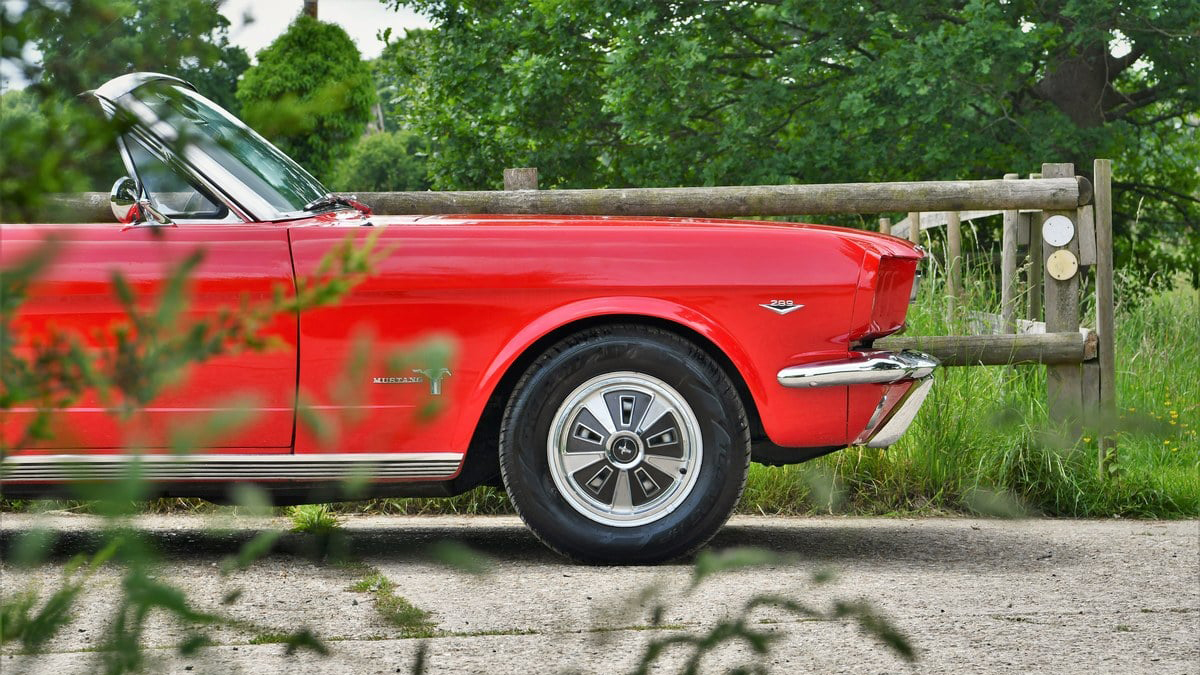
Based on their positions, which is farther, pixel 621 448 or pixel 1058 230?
pixel 1058 230

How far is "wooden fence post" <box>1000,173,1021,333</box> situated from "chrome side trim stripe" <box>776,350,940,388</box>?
2442 millimetres

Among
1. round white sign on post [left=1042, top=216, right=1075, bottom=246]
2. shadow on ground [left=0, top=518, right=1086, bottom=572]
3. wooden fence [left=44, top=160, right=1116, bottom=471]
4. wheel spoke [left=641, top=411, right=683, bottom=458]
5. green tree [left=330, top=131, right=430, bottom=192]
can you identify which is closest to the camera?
wheel spoke [left=641, top=411, right=683, bottom=458]

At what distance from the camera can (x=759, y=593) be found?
328cm

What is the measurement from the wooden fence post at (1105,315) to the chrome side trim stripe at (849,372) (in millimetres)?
1892

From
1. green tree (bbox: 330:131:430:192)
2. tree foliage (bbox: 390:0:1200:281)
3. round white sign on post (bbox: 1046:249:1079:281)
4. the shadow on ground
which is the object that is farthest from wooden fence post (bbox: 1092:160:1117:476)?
green tree (bbox: 330:131:430:192)

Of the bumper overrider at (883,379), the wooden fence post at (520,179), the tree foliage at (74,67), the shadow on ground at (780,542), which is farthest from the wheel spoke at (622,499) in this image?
the tree foliage at (74,67)

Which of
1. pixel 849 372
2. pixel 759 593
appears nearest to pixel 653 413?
pixel 849 372

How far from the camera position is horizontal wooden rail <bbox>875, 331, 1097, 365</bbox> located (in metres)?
5.97

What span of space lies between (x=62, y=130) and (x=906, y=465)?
527 cm

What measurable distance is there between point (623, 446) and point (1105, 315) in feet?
9.32

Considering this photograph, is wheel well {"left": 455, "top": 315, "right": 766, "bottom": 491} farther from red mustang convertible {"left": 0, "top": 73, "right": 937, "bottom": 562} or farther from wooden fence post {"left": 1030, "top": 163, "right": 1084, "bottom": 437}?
wooden fence post {"left": 1030, "top": 163, "right": 1084, "bottom": 437}

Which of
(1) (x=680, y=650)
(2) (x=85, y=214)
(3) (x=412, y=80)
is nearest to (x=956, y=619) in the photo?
(1) (x=680, y=650)

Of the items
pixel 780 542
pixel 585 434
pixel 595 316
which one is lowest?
pixel 780 542

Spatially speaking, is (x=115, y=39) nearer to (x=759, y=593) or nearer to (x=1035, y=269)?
(x=759, y=593)
